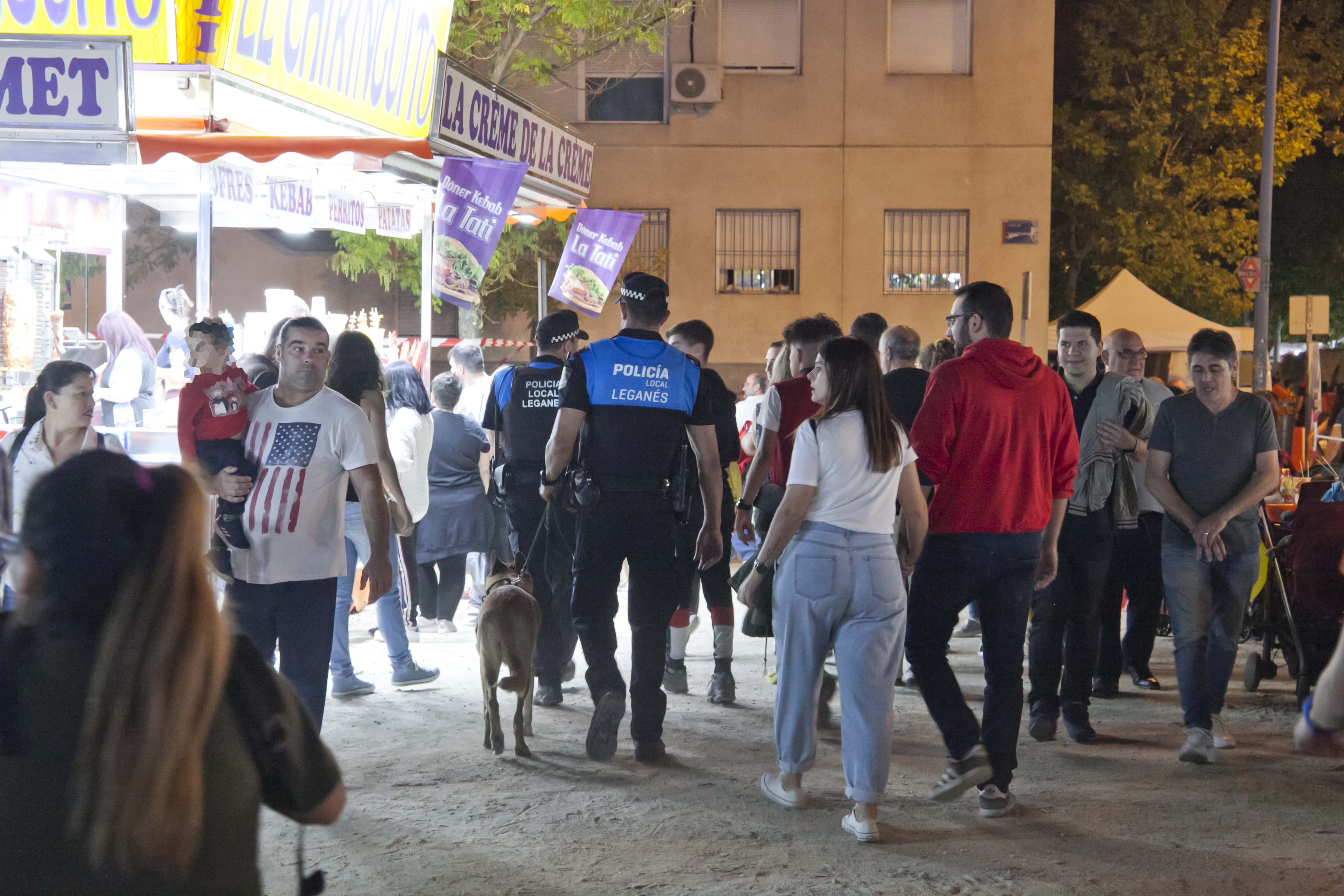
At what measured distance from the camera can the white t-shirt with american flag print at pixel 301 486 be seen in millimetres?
4898

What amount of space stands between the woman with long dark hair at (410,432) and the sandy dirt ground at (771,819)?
1.63 metres

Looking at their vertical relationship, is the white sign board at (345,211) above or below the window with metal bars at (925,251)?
below

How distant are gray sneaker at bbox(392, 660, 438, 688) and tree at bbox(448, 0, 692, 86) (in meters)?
8.87

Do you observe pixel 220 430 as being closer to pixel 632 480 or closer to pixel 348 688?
pixel 632 480

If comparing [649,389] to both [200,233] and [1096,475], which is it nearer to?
[1096,475]

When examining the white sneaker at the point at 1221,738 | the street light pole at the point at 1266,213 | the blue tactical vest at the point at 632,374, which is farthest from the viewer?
the street light pole at the point at 1266,213

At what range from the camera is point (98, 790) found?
1.78 metres

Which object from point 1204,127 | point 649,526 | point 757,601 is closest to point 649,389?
point 649,526

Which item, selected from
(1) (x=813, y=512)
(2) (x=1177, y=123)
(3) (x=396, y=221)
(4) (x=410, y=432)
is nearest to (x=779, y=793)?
(1) (x=813, y=512)

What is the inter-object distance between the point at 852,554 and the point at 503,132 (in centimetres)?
602

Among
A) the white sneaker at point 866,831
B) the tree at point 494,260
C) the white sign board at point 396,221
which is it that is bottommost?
the white sneaker at point 866,831

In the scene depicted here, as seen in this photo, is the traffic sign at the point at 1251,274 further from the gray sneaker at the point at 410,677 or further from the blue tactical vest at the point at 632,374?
the blue tactical vest at the point at 632,374

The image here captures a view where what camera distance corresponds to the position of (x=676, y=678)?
7.50 meters

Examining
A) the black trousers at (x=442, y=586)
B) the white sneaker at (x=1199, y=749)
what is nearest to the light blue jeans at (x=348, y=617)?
the black trousers at (x=442, y=586)
